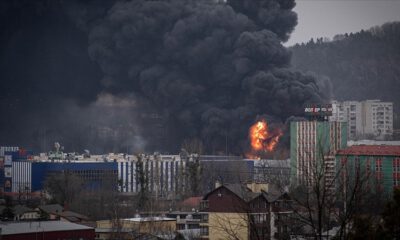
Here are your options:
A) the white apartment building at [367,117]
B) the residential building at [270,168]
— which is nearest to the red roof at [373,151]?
the residential building at [270,168]

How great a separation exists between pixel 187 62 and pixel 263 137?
20.3 m

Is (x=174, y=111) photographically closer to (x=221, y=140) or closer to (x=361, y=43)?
(x=221, y=140)

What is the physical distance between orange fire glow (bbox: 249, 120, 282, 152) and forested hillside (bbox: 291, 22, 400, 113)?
2768 inches

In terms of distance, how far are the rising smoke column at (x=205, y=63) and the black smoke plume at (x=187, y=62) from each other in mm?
114

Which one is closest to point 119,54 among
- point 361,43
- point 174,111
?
point 174,111

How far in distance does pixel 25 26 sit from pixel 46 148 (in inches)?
624

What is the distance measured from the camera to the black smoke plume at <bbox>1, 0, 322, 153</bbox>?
9419 centimetres

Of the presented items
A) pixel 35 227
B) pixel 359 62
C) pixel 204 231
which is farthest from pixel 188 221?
pixel 359 62

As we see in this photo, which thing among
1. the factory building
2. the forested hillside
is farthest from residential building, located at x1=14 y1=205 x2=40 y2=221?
the forested hillside

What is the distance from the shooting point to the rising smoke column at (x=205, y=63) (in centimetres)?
9338

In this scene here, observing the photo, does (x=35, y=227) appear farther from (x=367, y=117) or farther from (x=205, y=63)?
(x=367, y=117)

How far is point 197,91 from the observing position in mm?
103562

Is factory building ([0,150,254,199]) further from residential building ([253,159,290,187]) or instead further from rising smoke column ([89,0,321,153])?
rising smoke column ([89,0,321,153])

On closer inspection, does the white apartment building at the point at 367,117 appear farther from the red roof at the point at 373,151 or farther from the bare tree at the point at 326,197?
the bare tree at the point at 326,197
